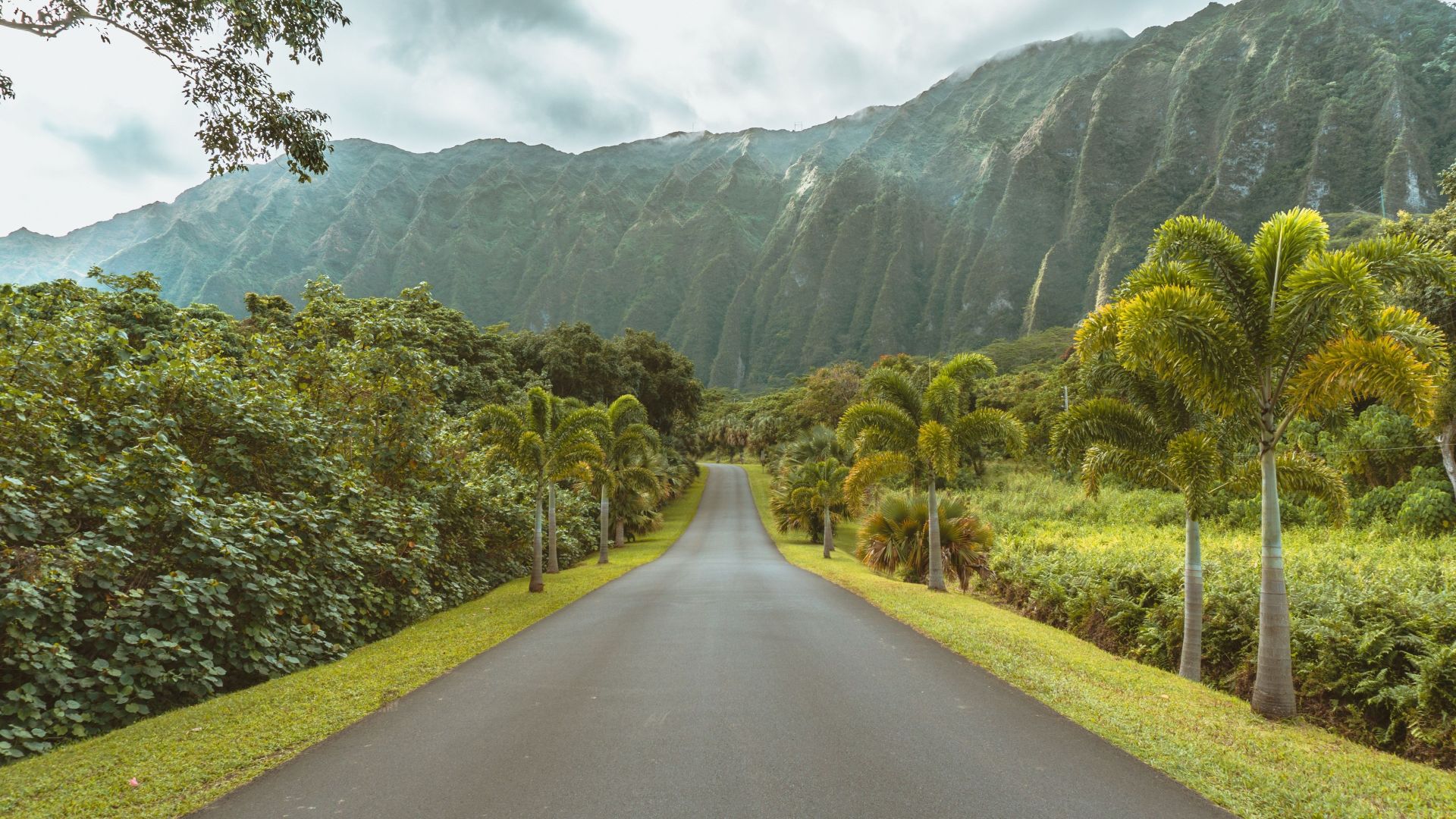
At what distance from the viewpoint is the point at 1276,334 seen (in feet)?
27.5

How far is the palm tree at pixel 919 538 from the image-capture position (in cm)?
2116

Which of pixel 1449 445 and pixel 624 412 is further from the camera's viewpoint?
pixel 624 412

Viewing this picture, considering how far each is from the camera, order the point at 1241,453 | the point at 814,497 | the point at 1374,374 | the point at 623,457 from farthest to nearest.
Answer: the point at 814,497 < the point at 623,457 < the point at 1241,453 < the point at 1374,374

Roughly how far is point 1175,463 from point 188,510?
12895 mm

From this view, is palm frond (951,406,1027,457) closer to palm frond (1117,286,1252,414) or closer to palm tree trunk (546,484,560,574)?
palm frond (1117,286,1252,414)

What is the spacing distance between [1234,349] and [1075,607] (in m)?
7.38

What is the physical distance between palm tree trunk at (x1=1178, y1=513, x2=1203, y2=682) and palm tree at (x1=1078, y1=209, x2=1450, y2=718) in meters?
1.90

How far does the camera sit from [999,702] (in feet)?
23.1

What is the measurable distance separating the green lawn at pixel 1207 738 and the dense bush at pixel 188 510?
30.0ft

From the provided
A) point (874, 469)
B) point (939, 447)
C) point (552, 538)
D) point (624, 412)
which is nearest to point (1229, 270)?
point (939, 447)

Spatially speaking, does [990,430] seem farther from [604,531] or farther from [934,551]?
[604,531]

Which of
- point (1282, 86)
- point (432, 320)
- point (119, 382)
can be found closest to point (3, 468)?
point (119, 382)

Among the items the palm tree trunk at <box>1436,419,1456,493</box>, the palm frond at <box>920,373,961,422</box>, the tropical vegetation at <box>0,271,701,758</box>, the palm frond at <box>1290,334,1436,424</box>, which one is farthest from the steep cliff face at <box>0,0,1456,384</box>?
the tropical vegetation at <box>0,271,701,758</box>

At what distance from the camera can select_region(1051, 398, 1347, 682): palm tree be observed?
32.6 ft
